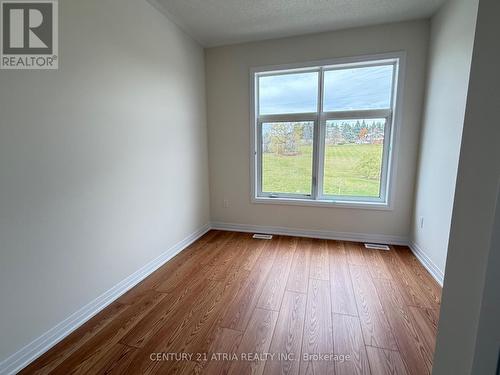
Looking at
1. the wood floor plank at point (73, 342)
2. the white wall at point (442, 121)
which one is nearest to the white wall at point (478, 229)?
the white wall at point (442, 121)

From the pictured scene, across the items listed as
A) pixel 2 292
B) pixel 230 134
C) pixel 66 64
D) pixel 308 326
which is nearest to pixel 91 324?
pixel 2 292

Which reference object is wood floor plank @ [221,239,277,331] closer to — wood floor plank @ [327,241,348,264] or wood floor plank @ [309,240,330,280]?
wood floor plank @ [309,240,330,280]

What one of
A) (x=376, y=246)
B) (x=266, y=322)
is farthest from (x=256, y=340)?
(x=376, y=246)

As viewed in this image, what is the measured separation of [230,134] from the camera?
3.37 meters

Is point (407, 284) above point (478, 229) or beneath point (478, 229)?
beneath

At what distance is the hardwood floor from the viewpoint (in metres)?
1.37

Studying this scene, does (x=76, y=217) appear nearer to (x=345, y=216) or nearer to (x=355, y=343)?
(x=355, y=343)

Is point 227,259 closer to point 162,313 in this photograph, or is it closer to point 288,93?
point 162,313

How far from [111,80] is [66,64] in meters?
0.36

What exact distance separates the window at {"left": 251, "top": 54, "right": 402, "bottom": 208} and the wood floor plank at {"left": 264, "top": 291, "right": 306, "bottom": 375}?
1566mm

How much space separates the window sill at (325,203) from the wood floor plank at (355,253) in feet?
1.56

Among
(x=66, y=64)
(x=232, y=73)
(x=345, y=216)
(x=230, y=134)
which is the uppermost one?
(x=232, y=73)

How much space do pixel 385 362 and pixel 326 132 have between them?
245cm

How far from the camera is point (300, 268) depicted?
2438mm
